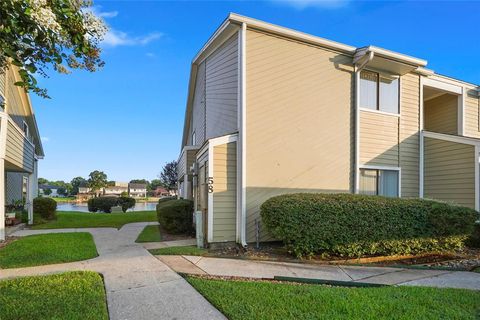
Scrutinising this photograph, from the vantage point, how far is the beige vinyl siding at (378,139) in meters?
10.9

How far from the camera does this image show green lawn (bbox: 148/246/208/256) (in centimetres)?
780

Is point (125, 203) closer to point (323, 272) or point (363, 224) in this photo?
point (363, 224)

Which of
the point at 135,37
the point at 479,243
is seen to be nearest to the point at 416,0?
the point at 479,243

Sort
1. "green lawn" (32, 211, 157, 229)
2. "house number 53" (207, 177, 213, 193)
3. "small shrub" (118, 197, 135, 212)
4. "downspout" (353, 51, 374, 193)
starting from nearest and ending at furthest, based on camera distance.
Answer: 1. "house number 53" (207, 177, 213, 193)
2. "downspout" (353, 51, 374, 193)
3. "green lawn" (32, 211, 157, 229)
4. "small shrub" (118, 197, 135, 212)

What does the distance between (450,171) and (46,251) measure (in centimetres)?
1210

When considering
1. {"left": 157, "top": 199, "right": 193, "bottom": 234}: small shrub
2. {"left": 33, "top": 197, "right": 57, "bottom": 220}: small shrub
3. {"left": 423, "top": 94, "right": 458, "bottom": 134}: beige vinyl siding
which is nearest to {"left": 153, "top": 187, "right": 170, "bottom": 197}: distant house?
{"left": 33, "top": 197, "right": 57, "bottom": 220}: small shrub

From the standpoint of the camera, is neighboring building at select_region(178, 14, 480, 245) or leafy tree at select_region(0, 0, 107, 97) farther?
neighboring building at select_region(178, 14, 480, 245)

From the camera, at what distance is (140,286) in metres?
5.20

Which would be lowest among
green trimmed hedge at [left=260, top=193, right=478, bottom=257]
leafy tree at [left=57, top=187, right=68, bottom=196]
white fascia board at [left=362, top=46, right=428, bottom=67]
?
leafy tree at [left=57, top=187, right=68, bottom=196]

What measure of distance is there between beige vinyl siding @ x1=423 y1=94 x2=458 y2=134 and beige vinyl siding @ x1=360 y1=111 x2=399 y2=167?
4.01 meters

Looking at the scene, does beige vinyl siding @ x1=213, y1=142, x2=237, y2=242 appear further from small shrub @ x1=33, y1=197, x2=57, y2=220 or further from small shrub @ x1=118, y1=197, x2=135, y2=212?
small shrub @ x1=118, y1=197, x2=135, y2=212

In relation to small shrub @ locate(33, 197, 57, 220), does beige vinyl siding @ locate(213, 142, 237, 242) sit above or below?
above

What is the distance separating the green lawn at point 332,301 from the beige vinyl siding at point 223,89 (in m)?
5.38

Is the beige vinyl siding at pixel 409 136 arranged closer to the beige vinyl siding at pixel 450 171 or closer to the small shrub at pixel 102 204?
the beige vinyl siding at pixel 450 171
